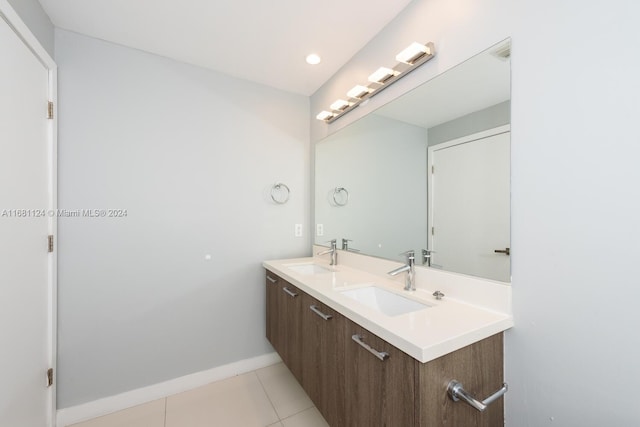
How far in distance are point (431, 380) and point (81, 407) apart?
2.13 meters

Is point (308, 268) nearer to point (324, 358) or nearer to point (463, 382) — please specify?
point (324, 358)

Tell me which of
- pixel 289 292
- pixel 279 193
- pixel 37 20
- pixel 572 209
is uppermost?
pixel 37 20

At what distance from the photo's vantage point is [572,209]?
0.86 metres

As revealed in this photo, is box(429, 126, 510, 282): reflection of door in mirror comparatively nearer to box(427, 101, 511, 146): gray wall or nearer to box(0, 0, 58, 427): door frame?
box(427, 101, 511, 146): gray wall

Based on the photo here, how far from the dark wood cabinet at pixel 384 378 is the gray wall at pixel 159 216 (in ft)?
3.08

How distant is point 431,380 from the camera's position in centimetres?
82

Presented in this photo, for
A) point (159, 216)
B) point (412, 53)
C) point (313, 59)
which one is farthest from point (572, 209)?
point (159, 216)

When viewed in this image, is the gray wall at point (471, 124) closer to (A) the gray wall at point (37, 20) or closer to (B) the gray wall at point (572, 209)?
(B) the gray wall at point (572, 209)

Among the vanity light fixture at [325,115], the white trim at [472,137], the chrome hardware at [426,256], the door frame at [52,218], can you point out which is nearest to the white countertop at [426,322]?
the chrome hardware at [426,256]

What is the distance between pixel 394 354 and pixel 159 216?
1775mm

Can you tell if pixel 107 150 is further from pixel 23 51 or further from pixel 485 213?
pixel 485 213

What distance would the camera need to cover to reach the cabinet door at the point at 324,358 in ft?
3.85

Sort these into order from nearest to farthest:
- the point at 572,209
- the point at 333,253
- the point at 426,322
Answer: the point at 572,209 → the point at 426,322 → the point at 333,253

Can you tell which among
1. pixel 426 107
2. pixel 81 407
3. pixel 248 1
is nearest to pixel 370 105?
pixel 426 107
